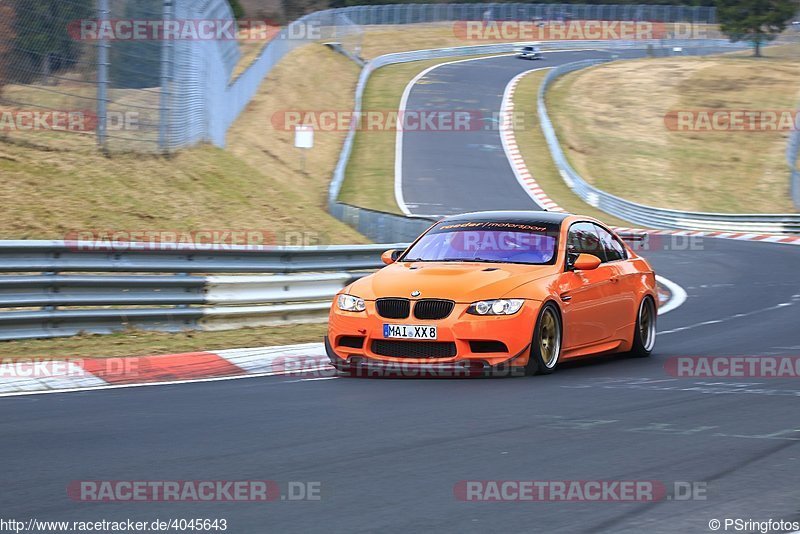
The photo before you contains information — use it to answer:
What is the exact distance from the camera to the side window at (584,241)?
36.4 feet

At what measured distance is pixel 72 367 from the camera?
33.3ft

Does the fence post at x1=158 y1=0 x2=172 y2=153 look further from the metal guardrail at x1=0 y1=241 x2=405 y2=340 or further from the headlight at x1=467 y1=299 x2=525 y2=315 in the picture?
the headlight at x1=467 y1=299 x2=525 y2=315

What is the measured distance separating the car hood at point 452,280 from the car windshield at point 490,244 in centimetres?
20

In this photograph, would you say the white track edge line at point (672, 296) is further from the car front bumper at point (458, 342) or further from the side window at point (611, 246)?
the car front bumper at point (458, 342)

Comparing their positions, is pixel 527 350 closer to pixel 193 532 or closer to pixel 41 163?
pixel 193 532

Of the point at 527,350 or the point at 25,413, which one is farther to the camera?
the point at 527,350

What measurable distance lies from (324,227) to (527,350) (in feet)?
42.8

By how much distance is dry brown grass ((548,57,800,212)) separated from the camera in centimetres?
4319

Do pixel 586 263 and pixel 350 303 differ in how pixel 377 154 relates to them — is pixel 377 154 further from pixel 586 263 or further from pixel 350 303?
pixel 350 303

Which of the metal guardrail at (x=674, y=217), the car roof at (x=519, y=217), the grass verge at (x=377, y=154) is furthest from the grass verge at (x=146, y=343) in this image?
the metal guardrail at (x=674, y=217)

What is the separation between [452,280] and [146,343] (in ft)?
11.3

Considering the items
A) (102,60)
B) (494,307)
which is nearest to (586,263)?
(494,307)

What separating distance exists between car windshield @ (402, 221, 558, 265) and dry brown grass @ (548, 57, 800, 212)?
31017 millimetres

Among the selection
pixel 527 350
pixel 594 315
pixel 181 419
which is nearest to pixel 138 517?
pixel 181 419
